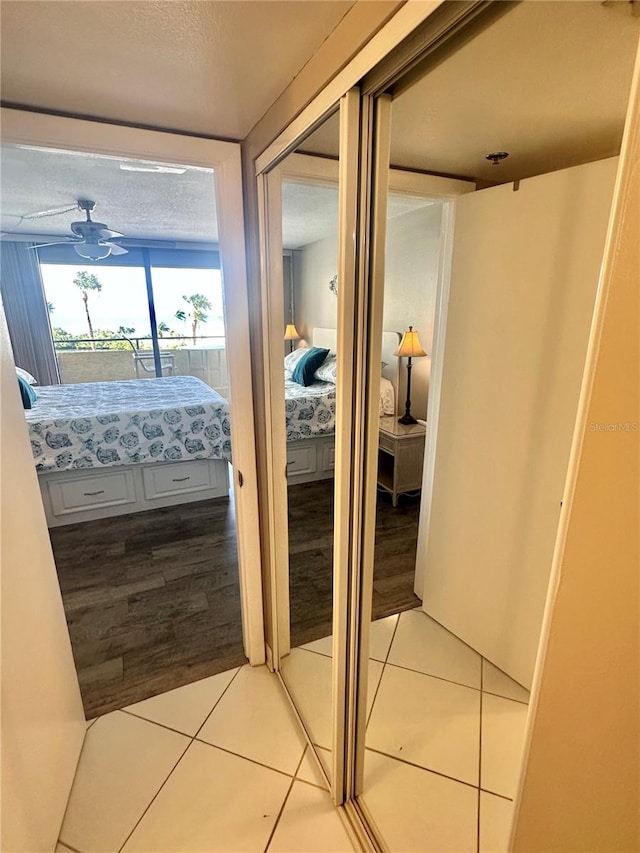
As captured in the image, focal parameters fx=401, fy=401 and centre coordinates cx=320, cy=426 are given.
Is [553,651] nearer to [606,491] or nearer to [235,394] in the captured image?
[606,491]

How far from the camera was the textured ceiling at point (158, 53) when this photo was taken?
79 centimetres

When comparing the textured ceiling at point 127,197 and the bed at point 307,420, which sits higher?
the textured ceiling at point 127,197

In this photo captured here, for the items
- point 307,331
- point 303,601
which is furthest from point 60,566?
point 307,331

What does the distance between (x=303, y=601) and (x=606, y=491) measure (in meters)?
1.95

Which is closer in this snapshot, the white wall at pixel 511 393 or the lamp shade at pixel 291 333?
the white wall at pixel 511 393

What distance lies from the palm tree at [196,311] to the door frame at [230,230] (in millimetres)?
5028

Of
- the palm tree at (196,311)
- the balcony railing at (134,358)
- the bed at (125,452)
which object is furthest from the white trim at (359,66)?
the palm tree at (196,311)

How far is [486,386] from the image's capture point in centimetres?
166

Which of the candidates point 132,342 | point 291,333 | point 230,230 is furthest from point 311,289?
point 132,342

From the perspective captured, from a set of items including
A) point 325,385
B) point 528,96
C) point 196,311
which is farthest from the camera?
point 196,311

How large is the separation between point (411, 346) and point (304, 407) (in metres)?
0.88

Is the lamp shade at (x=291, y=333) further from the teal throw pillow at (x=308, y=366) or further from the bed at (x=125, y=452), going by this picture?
the bed at (x=125, y=452)

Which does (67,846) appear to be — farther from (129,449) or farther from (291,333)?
(129,449)

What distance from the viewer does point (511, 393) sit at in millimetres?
1562
